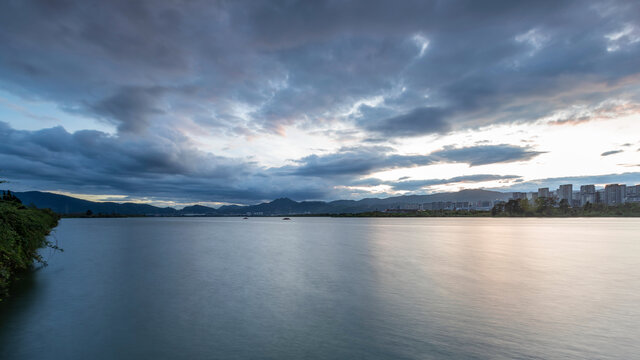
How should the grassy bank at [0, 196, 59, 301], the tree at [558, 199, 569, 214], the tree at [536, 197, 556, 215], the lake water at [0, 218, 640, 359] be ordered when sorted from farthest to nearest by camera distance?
the tree at [536, 197, 556, 215] < the tree at [558, 199, 569, 214] < the grassy bank at [0, 196, 59, 301] < the lake water at [0, 218, 640, 359]

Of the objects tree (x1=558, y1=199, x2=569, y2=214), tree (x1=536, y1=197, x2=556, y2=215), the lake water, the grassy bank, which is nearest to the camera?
the lake water

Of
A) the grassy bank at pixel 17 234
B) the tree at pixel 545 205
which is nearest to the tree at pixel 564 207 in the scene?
the tree at pixel 545 205

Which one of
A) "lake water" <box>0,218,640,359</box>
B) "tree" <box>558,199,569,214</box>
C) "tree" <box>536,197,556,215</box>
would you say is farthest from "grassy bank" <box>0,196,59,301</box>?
"tree" <box>558,199,569,214</box>

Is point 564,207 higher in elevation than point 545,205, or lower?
lower

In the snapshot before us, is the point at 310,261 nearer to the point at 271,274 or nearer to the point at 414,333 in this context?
the point at 271,274

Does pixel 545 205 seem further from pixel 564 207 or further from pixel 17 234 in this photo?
pixel 17 234

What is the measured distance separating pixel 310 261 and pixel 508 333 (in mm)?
18626

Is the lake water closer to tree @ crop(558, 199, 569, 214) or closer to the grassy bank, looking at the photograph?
the grassy bank

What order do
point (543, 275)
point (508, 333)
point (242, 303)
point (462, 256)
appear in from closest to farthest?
point (508, 333), point (242, 303), point (543, 275), point (462, 256)

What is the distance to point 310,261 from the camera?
27625 millimetres

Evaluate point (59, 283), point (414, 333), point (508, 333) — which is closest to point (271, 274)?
point (59, 283)

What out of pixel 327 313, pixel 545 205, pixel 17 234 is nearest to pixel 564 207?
pixel 545 205

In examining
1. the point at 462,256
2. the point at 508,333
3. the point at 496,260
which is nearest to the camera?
the point at 508,333

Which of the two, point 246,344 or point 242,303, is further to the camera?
point 242,303
